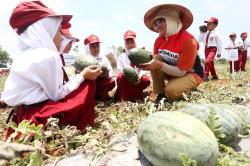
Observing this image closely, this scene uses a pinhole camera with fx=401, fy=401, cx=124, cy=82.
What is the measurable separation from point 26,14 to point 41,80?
71 centimetres

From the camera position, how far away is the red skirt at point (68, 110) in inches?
146

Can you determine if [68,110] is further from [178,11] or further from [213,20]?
[213,20]

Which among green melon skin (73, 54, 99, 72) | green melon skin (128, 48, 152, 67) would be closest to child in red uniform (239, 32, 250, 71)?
green melon skin (128, 48, 152, 67)

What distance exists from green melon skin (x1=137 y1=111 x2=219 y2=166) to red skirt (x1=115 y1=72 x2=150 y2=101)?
3687mm

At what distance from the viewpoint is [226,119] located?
9.01ft

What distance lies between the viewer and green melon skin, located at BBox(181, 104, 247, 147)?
8.84ft

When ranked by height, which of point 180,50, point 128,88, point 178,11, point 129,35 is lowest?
point 128,88

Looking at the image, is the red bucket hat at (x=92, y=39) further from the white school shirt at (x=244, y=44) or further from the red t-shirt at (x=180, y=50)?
the white school shirt at (x=244, y=44)

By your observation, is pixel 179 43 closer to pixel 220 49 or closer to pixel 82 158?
pixel 82 158

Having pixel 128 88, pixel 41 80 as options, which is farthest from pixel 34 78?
pixel 128 88

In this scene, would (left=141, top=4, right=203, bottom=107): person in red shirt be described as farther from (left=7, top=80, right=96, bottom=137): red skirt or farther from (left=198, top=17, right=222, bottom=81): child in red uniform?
(left=198, top=17, right=222, bottom=81): child in red uniform

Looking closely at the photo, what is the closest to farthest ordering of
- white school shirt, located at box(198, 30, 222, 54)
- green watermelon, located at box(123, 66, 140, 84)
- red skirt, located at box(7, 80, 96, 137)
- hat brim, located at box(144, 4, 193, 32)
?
red skirt, located at box(7, 80, 96, 137) → hat brim, located at box(144, 4, 193, 32) → green watermelon, located at box(123, 66, 140, 84) → white school shirt, located at box(198, 30, 222, 54)

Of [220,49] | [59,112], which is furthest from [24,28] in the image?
[220,49]

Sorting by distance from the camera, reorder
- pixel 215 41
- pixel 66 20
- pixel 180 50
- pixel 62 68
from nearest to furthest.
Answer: pixel 62 68 < pixel 66 20 < pixel 180 50 < pixel 215 41
